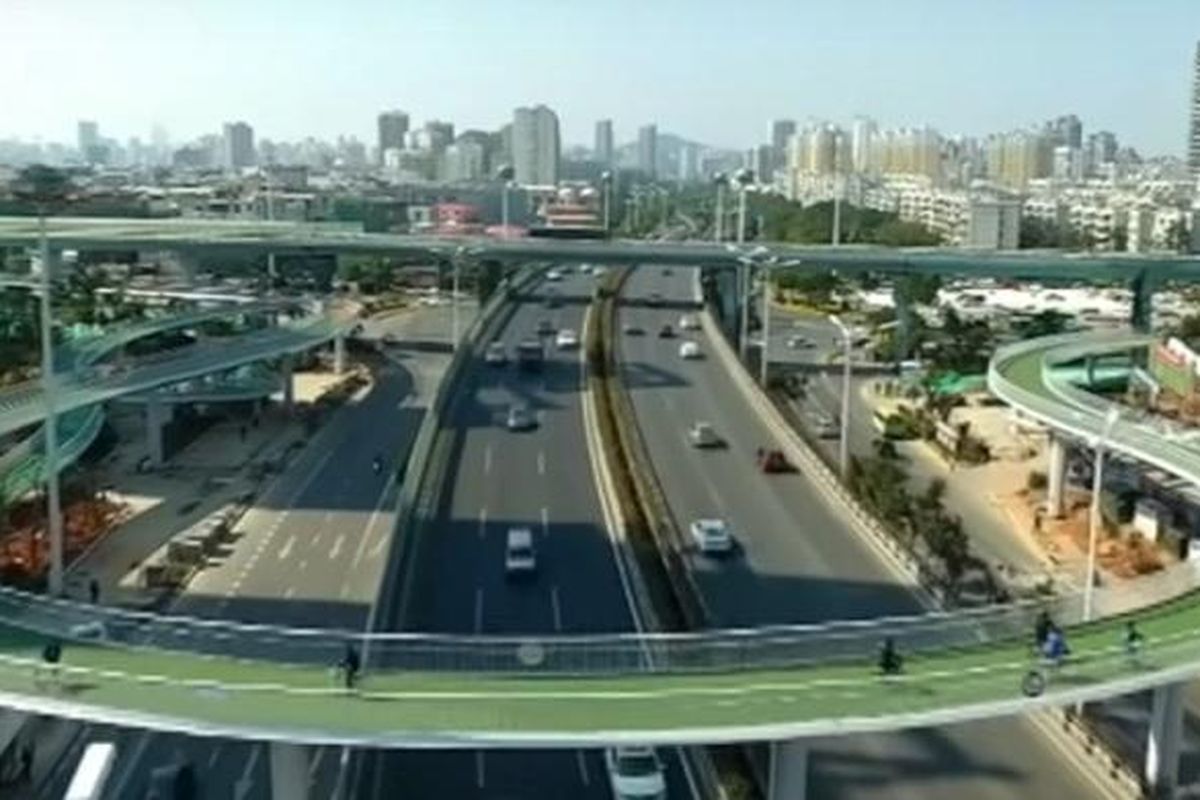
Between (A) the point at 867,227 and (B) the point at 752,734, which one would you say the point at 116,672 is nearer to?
(B) the point at 752,734

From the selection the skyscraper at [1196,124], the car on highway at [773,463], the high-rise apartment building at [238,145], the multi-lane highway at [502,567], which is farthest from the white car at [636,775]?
the high-rise apartment building at [238,145]

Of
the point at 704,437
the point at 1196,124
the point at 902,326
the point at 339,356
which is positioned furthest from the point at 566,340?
the point at 1196,124

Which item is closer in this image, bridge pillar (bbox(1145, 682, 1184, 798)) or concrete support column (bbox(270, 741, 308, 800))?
concrete support column (bbox(270, 741, 308, 800))

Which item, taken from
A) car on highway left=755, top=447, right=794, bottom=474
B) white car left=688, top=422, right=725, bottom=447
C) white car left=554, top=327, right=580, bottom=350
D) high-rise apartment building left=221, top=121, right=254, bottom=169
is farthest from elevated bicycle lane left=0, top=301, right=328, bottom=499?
high-rise apartment building left=221, top=121, right=254, bottom=169

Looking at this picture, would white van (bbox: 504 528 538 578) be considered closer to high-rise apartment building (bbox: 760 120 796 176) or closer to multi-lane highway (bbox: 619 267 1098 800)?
multi-lane highway (bbox: 619 267 1098 800)

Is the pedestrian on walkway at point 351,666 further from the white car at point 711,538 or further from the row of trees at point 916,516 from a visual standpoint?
the white car at point 711,538
